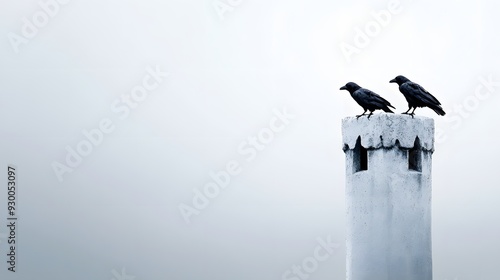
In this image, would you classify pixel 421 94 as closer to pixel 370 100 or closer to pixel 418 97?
pixel 418 97

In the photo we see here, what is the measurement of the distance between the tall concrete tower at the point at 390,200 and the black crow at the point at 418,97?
34 centimetres

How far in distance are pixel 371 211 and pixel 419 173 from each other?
4.47 ft

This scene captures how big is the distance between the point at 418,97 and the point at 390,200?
237 centimetres

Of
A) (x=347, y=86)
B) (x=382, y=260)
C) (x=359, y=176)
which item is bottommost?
(x=382, y=260)

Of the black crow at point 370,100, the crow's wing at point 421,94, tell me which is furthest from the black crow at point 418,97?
the black crow at point 370,100

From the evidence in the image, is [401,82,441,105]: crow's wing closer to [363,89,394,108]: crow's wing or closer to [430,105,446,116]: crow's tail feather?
[430,105,446,116]: crow's tail feather

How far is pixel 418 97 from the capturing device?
2681 cm

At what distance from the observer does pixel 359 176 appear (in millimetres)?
26922

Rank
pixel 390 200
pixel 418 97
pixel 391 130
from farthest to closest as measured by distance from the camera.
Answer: pixel 418 97 < pixel 391 130 < pixel 390 200

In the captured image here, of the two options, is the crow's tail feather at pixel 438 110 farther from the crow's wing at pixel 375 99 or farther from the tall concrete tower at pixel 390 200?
the crow's wing at pixel 375 99

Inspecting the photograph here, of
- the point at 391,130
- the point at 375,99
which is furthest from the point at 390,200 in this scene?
the point at 375,99

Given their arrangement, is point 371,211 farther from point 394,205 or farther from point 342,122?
point 342,122

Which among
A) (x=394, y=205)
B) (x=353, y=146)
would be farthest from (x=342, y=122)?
(x=394, y=205)

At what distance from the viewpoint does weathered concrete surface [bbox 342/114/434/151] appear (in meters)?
26.7
